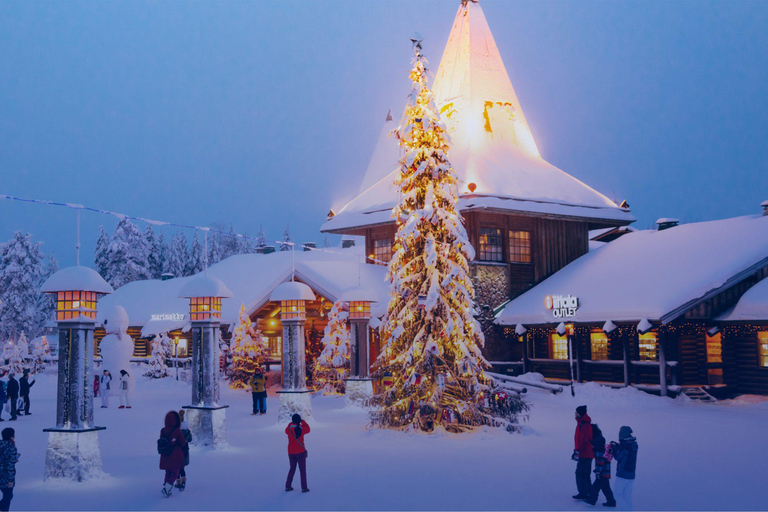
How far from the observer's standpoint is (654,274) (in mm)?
30141

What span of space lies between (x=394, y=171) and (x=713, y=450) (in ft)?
86.5

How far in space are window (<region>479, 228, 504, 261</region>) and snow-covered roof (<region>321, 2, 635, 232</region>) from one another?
6.37 ft

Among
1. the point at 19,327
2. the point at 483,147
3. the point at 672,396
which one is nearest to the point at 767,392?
the point at 672,396

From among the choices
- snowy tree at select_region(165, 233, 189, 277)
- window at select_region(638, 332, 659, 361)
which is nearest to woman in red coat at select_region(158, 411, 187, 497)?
window at select_region(638, 332, 659, 361)

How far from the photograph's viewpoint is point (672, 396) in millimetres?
27703

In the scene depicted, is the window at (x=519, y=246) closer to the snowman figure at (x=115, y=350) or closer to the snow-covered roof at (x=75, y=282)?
the snowman figure at (x=115, y=350)

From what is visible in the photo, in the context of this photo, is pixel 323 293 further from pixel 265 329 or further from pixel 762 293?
pixel 762 293

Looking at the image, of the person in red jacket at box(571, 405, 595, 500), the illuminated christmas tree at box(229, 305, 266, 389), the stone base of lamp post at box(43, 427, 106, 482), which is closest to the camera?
the person in red jacket at box(571, 405, 595, 500)

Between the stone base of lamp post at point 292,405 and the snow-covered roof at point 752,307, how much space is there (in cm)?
1588

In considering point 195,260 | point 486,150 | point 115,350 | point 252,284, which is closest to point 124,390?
point 115,350

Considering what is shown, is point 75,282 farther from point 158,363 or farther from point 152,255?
point 152,255

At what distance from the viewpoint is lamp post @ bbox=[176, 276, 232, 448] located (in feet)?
56.2

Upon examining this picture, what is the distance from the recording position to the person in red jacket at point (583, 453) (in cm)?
1152

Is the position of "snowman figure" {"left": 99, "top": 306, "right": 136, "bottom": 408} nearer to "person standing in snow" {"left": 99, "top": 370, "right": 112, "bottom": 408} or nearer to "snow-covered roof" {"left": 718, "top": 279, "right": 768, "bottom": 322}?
"person standing in snow" {"left": 99, "top": 370, "right": 112, "bottom": 408}
